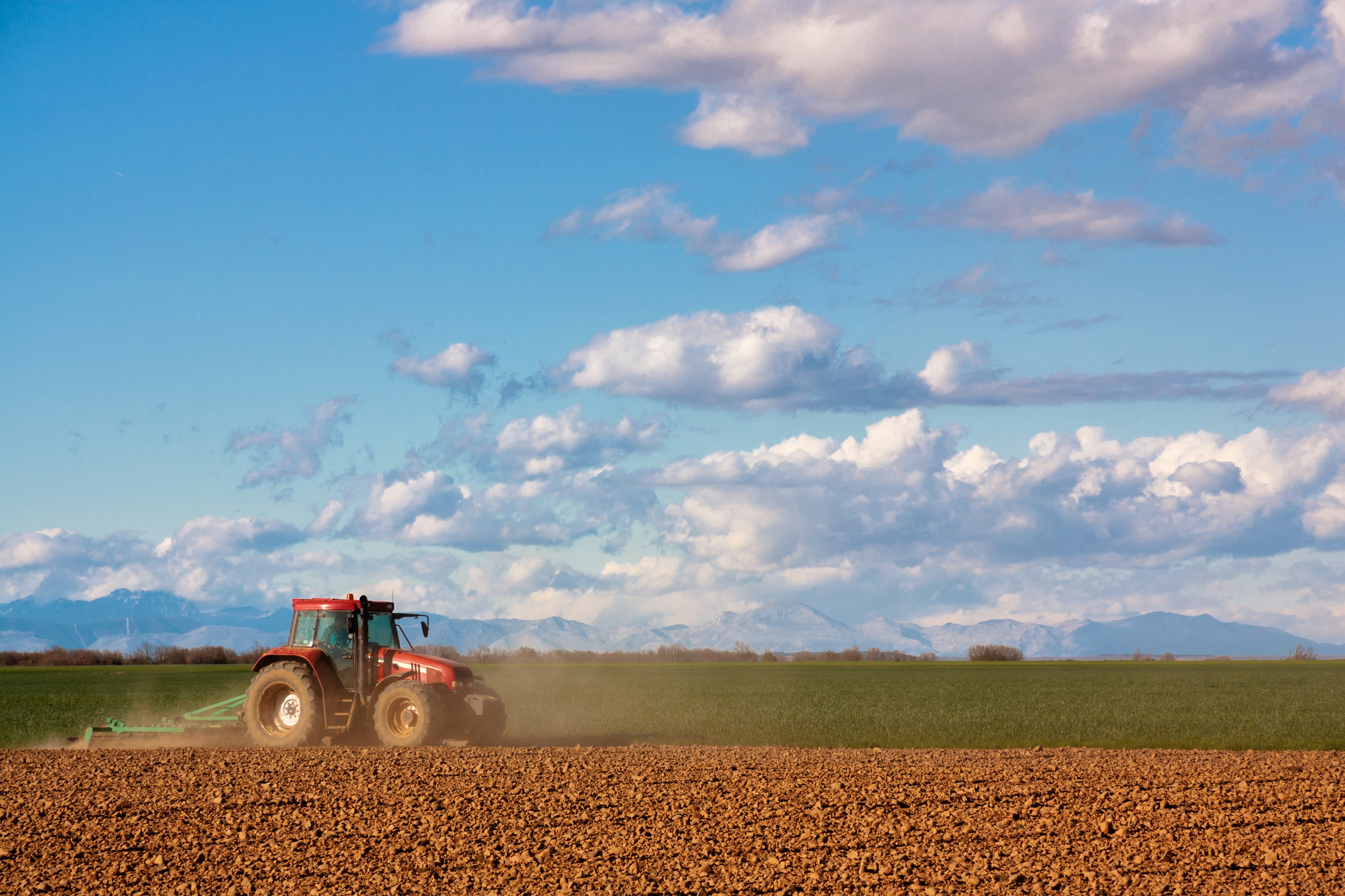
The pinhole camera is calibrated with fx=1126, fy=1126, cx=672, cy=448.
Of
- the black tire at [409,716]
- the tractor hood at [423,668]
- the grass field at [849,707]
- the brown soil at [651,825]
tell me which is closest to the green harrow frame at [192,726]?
the brown soil at [651,825]

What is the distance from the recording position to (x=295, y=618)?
1830cm

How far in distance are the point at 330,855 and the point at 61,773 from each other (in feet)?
23.3

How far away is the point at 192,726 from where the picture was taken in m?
18.7

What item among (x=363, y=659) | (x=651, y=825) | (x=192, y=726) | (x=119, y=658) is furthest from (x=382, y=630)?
(x=119, y=658)

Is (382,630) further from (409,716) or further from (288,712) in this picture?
(288,712)

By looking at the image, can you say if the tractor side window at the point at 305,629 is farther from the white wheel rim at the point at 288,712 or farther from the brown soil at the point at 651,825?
the brown soil at the point at 651,825

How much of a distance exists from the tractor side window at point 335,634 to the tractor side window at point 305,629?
0.13m

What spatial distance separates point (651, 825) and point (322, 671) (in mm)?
7772

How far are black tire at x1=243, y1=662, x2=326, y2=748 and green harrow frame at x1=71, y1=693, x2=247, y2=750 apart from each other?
1.32 feet

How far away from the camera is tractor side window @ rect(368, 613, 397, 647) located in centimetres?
1834

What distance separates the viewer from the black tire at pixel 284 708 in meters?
17.5

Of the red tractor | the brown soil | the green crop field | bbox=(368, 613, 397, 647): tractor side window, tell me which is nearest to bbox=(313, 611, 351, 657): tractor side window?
the red tractor

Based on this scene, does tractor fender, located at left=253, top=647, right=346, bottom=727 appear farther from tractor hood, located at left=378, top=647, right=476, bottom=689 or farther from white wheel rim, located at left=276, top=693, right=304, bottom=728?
tractor hood, located at left=378, top=647, right=476, bottom=689

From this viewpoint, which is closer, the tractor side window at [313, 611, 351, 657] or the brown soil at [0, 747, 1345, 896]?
Answer: the brown soil at [0, 747, 1345, 896]
